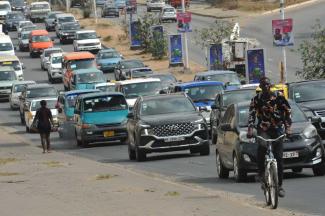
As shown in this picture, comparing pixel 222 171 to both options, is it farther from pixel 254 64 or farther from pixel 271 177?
pixel 254 64

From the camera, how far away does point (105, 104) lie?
38.8 m

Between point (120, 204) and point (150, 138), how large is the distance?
40.0ft

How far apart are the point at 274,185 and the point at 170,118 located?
1375cm

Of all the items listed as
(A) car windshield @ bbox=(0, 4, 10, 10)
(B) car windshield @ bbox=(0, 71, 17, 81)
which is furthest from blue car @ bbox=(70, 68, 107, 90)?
(A) car windshield @ bbox=(0, 4, 10, 10)

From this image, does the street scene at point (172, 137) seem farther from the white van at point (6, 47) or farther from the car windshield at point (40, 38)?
the car windshield at point (40, 38)

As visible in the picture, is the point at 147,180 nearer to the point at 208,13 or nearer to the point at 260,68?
the point at 260,68

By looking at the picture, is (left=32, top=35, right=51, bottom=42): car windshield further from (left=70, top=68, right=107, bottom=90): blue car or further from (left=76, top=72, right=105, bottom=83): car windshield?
(left=76, top=72, right=105, bottom=83): car windshield

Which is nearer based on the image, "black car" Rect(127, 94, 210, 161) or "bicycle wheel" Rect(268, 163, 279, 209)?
"bicycle wheel" Rect(268, 163, 279, 209)

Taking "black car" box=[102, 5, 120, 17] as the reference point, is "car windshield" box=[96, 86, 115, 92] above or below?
above

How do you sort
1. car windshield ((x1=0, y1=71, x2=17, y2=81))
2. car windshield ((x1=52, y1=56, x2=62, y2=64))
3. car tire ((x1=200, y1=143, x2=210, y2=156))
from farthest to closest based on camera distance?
car windshield ((x1=52, y1=56, x2=62, y2=64)) → car windshield ((x1=0, y1=71, x2=17, y2=81)) → car tire ((x1=200, y1=143, x2=210, y2=156))

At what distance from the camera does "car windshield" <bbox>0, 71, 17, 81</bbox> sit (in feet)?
220

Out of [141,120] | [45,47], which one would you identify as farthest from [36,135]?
[45,47]

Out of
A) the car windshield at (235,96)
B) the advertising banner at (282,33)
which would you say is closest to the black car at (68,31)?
the advertising banner at (282,33)

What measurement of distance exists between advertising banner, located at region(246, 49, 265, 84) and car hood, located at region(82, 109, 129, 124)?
1371 cm
